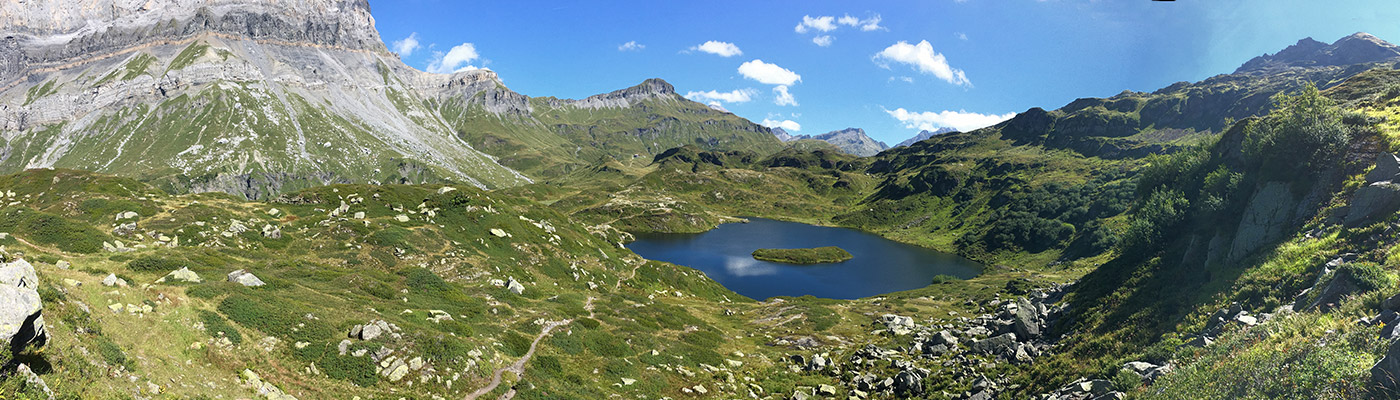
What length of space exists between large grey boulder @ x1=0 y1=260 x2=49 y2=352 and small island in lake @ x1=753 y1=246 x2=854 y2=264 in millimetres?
174295

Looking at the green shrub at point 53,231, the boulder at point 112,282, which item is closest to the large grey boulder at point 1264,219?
the boulder at point 112,282

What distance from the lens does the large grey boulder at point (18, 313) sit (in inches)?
524

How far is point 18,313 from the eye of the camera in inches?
544

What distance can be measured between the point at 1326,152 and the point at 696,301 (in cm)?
6996

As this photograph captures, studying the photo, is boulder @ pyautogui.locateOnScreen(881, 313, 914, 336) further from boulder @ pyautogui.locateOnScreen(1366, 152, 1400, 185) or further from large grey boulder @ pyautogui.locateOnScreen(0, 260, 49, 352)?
large grey boulder @ pyautogui.locateOnScreen(0, 260, 49, 352)

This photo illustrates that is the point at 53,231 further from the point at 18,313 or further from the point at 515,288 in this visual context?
the point at 18,313

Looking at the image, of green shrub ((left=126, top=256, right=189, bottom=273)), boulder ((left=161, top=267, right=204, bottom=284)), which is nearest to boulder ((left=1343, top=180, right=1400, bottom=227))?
boulder ((left=161, top=267, right=204, bottom=284))

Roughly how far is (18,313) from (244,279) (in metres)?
21.3

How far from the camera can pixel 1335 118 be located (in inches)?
1379

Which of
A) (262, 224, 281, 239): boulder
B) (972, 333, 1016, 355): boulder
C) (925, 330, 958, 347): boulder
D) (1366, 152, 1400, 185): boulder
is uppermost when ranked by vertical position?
(1366, 152, 1400, 185): boulder

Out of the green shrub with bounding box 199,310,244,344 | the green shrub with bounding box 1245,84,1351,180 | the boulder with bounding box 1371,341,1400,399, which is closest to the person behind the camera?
the boulder with bounding box 1371,341,1400,399

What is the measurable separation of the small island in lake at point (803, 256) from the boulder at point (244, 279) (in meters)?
160

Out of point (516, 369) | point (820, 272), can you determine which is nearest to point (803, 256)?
point (820, 272)

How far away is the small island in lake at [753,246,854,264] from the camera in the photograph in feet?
595
